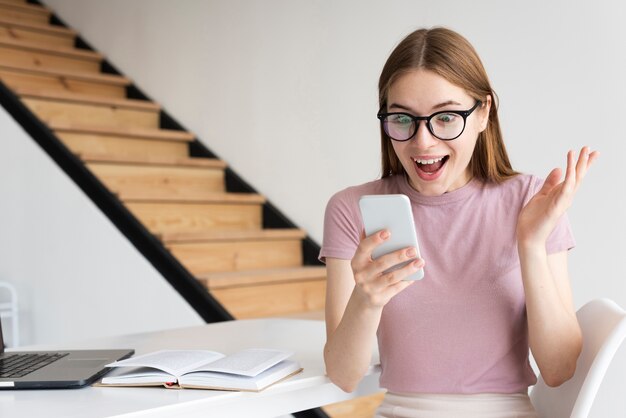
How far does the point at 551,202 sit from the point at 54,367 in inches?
34.2

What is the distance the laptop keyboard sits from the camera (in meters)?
1.32

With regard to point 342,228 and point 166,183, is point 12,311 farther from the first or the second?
point 342,228

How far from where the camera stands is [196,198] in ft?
12.1

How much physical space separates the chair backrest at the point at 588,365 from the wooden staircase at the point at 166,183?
4.48 feet

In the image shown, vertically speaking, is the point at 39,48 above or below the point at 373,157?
above

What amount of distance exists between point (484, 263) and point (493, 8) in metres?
1.59

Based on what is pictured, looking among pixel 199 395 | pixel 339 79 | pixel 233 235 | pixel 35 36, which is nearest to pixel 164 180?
pixel 233 235

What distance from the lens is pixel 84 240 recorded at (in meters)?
3.25

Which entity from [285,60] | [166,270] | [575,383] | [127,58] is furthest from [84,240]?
[575,383]

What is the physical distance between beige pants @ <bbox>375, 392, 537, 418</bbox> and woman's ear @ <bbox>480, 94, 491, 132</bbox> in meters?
0.47

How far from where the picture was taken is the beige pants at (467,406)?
1.33 m

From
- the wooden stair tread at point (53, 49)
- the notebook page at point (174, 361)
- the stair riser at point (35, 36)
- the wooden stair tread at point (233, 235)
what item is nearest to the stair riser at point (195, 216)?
the wooden stair tread at point (233, 235)

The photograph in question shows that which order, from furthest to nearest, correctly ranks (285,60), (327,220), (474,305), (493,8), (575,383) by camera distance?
(285,60), (493,8), (327,220), (474,305), (575,383)

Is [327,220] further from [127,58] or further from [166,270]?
[127,58]
